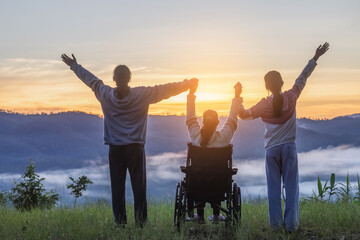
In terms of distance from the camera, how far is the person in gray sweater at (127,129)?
23.0ft

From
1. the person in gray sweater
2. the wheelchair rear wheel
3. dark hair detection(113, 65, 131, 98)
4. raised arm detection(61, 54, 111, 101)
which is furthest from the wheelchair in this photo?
raised arm detection(61, 54, 111, 101)

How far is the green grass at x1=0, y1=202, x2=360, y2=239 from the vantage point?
684cm

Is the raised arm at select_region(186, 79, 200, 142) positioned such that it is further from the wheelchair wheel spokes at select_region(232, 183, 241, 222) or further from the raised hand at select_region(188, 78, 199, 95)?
the wheelchair wheel spokes at select_region(232, 183, 241, 222)

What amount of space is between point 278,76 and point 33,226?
408 cm

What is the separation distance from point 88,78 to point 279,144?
285 centimetres

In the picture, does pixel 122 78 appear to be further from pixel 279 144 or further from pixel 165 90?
pixel 279 144

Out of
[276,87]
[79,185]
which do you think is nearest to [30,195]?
[79,185]

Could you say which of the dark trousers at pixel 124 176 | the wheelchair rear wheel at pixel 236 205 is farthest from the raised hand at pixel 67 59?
the wheelchair rear wheel at pixel 236 205

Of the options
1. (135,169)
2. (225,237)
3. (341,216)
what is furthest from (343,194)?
(135,169)

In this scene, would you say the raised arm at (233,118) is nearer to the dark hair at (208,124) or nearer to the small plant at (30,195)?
the dark hair at (208,124)

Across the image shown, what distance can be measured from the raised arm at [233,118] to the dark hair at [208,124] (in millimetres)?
173

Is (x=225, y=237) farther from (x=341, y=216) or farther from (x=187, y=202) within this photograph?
(x=341, y=216)

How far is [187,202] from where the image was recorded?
23.4 feet

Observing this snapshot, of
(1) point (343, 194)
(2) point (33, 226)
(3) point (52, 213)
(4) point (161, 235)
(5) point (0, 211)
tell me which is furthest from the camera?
(1) point (343, 194)
